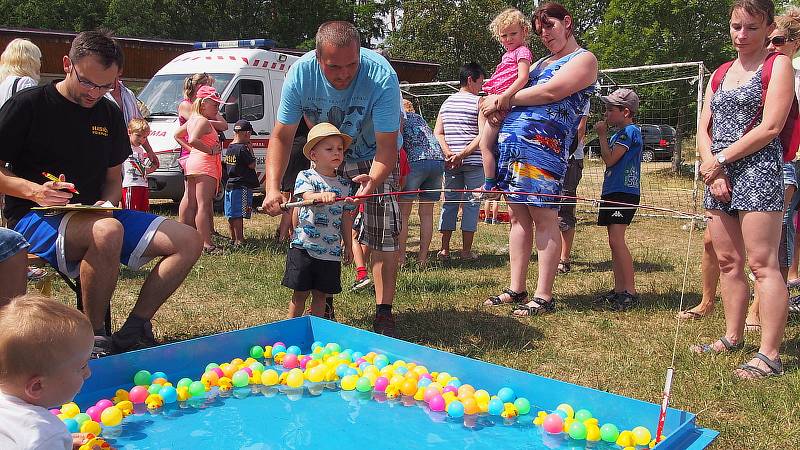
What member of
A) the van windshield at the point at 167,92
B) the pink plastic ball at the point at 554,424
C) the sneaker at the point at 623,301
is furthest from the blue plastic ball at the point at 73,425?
the van windshield at the point at 167,92

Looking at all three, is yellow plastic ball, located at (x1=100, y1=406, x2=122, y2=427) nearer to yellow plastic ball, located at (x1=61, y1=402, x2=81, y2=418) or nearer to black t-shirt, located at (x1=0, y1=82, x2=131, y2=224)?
yellow plastic ball, located at (x1=61, y1=402, x2=81, y2=418)

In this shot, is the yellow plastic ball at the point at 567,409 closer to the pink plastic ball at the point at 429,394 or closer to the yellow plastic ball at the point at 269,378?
the pink plastic ball at the point at 429,394

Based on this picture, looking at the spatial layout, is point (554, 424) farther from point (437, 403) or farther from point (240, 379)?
point (240, 379)

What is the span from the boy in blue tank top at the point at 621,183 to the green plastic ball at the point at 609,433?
7.47 feet

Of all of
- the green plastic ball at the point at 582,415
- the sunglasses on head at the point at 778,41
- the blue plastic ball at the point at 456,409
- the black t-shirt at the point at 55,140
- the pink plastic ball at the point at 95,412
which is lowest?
the pink plastic ball at the point at 95,412

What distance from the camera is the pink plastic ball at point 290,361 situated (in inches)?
157

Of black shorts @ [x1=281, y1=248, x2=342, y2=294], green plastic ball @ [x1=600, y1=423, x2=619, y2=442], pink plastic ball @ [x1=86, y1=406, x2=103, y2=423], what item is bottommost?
pink plastic ball @ [x1=86, y1=406, x2=103, y2=423]

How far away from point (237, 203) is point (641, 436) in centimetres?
570

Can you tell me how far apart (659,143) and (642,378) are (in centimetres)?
1978

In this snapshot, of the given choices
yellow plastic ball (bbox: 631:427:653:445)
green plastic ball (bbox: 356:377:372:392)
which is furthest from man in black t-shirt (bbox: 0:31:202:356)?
yellow plastic ball (bbox: 631:427:653:445)

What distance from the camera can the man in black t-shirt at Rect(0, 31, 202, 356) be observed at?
3.71 meters

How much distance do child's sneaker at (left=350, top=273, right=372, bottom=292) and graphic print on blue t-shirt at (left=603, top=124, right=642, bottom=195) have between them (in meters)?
1.93

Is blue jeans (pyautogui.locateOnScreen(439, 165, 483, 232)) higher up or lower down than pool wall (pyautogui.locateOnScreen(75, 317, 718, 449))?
higher up

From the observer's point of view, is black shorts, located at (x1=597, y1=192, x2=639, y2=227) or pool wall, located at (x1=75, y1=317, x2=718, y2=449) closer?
pool wall, located at (x1=75, y1=317, x2=718, y2=449)
